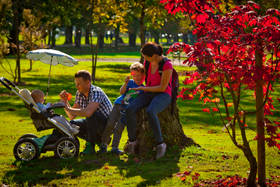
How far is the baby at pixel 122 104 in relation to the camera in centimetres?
747

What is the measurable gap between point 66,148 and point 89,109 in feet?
2.36

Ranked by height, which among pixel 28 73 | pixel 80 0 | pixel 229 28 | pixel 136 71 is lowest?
pixel 28 73

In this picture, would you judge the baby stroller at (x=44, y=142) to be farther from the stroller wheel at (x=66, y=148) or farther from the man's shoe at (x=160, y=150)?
the man's shoe at (x=160, y=150)

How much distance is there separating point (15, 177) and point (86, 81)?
6.34 ft

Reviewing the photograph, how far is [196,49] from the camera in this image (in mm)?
5395

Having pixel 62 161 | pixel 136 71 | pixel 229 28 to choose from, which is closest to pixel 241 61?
pixel 229 28

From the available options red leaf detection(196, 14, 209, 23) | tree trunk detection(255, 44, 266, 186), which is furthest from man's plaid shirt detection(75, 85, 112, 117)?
tree trunk detection(255, 44, 266, 186)

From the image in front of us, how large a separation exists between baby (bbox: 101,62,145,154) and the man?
14 centimetres

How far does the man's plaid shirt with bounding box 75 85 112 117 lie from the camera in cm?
761

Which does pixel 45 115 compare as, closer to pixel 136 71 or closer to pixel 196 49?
pixel 136 71

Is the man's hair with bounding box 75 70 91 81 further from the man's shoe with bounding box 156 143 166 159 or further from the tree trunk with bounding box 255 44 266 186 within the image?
the tree trunk with bounding box 255 44 266 186

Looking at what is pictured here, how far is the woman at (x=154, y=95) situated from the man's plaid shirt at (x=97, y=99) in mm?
625

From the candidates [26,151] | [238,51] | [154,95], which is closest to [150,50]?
[154,95]

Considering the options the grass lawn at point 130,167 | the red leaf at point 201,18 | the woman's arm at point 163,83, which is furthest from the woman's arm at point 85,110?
the red leaf at point 201,18
